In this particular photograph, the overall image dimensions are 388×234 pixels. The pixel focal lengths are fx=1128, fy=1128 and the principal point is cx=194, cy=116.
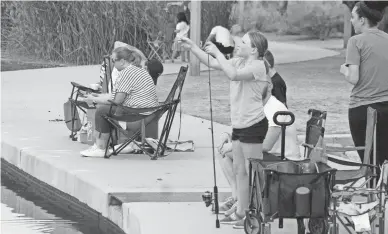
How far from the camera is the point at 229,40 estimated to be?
7.91 metres

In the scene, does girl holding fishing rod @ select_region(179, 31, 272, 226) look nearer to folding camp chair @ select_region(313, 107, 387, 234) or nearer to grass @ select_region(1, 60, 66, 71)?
folding camp chair @ select_region(313, 107, 387, 234)

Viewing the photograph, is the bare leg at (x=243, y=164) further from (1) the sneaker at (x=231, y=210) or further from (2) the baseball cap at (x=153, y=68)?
(2) the baseball cap at (x=153, y=68)

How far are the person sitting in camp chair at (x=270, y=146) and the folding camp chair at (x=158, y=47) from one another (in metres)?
17.1

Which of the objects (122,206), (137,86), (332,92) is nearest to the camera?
(122,206)

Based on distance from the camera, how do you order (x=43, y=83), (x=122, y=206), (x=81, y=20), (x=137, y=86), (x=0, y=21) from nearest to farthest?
(x=122, y=206), (x=137, y=86), (x=43, y=83), (x=81, y=20), (x=0, y=21)

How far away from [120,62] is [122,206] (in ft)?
8.99

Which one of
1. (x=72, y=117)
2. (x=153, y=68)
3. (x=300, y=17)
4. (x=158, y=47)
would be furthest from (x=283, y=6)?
(x=153, y=68)

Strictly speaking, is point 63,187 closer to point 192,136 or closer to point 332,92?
point 192,136

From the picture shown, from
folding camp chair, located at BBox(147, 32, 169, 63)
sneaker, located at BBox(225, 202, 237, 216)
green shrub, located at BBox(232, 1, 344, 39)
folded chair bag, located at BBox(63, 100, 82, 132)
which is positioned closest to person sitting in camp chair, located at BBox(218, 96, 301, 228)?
sneaker, located at BBox(225, 202, 237, 216)

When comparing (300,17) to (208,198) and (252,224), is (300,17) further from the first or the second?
(252,224)

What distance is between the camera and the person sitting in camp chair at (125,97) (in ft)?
35.3

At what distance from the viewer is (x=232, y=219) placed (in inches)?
311

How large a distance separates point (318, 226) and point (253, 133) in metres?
0.86

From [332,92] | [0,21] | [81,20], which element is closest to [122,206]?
[332,92]
